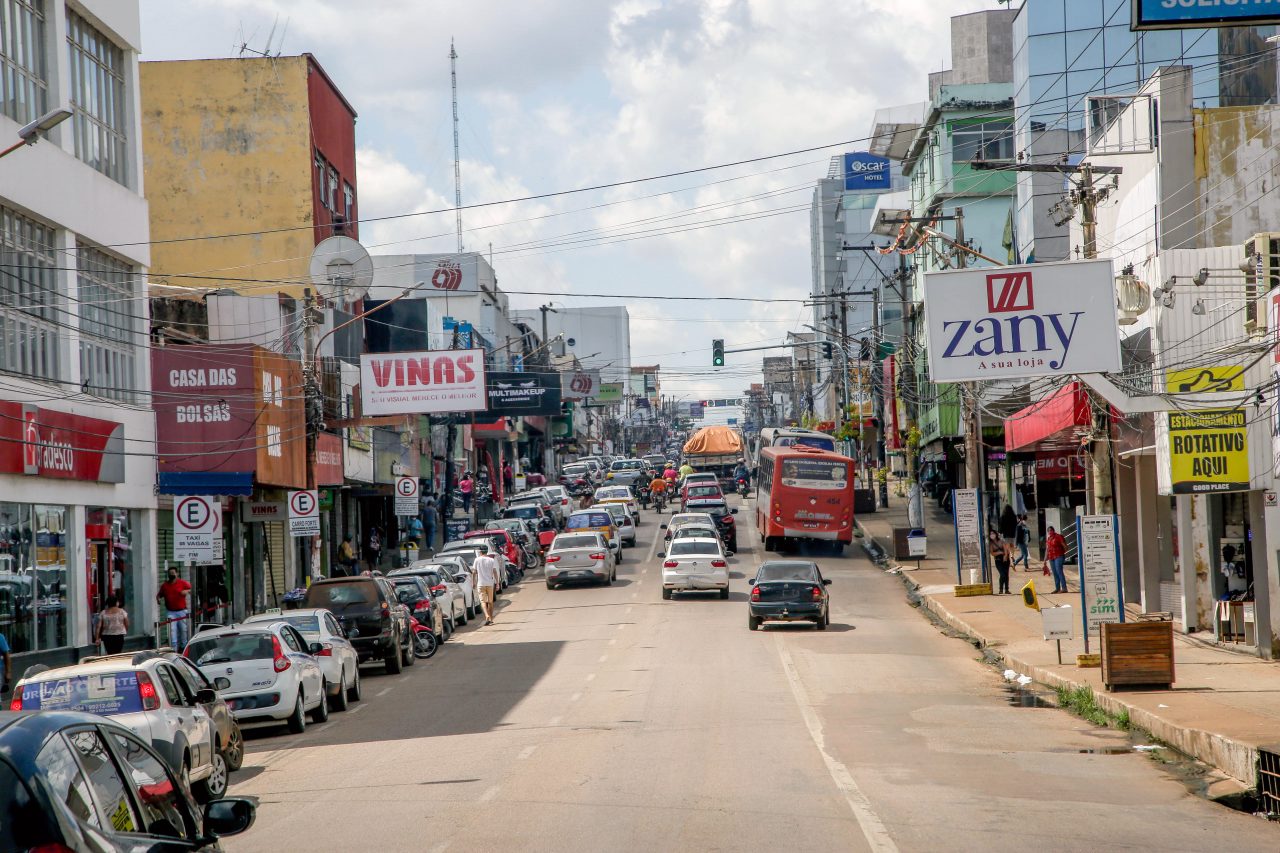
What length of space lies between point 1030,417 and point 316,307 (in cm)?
1790

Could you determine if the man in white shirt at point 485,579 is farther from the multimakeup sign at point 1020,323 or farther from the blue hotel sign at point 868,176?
the blue hotel sign at point 868,176

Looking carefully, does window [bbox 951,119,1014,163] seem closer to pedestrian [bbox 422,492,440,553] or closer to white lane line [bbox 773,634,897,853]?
pedestrian [bbox 422,492,440,553]

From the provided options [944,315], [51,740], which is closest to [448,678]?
[944,315]

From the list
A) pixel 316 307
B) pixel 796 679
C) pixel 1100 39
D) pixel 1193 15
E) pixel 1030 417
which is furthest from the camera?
A: pixel 1100 39

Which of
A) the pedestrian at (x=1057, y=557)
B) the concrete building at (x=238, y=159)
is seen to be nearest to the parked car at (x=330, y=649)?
the pedestrian at (x=1057, y=557)

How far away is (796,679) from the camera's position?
2427cm

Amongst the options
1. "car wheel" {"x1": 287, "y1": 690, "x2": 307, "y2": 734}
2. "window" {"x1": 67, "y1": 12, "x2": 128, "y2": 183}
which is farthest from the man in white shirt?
"car wheel" {"x1": 287, "y1": 690, "x2": 307, "y2": 734}

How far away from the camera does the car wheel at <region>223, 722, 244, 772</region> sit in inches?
648

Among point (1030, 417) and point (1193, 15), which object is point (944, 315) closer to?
point (1193, 15)

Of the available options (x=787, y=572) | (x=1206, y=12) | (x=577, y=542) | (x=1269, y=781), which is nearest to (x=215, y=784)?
(x=1269, y=781)

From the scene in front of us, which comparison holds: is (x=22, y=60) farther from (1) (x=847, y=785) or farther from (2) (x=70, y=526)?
(1) (x=847, y=785)

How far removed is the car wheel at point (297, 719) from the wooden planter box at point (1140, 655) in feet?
35.3

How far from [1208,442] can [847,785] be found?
13.4 meters

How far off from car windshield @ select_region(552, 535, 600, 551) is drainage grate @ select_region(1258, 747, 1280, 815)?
31981mm
